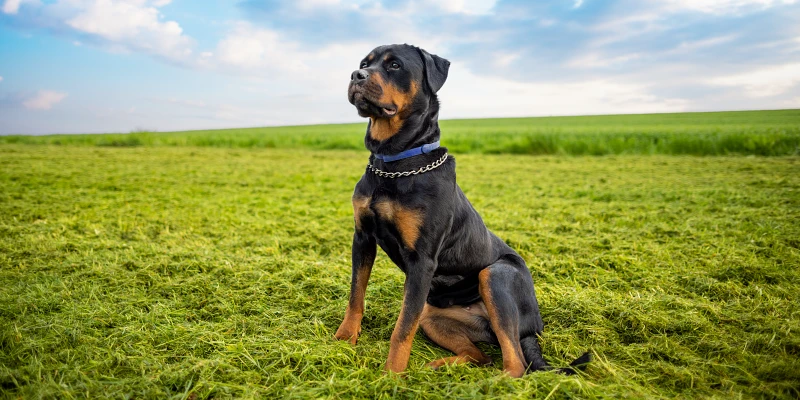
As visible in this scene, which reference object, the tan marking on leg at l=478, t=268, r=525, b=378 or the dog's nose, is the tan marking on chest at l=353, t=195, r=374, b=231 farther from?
the tan marking on leg at l=478, t=268, r=525, b=378

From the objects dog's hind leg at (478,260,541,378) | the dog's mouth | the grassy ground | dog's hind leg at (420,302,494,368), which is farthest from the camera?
dog's hind leg at (420,302,494,368)

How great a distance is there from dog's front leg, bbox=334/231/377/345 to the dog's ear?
3.38ft

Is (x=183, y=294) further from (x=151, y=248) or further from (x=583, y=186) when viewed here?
(x=583, y=186)

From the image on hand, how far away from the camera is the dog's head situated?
2.86m

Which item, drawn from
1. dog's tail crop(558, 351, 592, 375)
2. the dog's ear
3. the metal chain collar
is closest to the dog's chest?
the metal chain collar

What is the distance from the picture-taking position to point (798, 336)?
10.3 feet

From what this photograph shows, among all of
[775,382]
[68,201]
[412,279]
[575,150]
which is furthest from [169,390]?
[575,150]

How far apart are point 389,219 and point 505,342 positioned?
939 millimetres

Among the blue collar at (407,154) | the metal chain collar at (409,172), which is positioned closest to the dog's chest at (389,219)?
the metal chain collar at (409,172)

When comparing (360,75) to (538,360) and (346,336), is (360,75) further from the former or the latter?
(538,360)

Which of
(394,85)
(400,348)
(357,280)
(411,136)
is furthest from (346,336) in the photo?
(394,85)

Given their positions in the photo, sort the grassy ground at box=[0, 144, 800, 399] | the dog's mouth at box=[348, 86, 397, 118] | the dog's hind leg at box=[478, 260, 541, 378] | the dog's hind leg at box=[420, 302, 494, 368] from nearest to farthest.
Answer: the grassy ground at box=[0, 144, 800, 399] < the dog's hind leg at box=[478, 260, 541, 378] < the dog's mouth at box=[348, 86, 397, 118] < the dog's hind leg at box=[420, 302, 494, 368]

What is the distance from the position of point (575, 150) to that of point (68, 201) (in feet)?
51.3

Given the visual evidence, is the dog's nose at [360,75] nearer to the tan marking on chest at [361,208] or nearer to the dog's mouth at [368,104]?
the dog's mouth at [368,104]
